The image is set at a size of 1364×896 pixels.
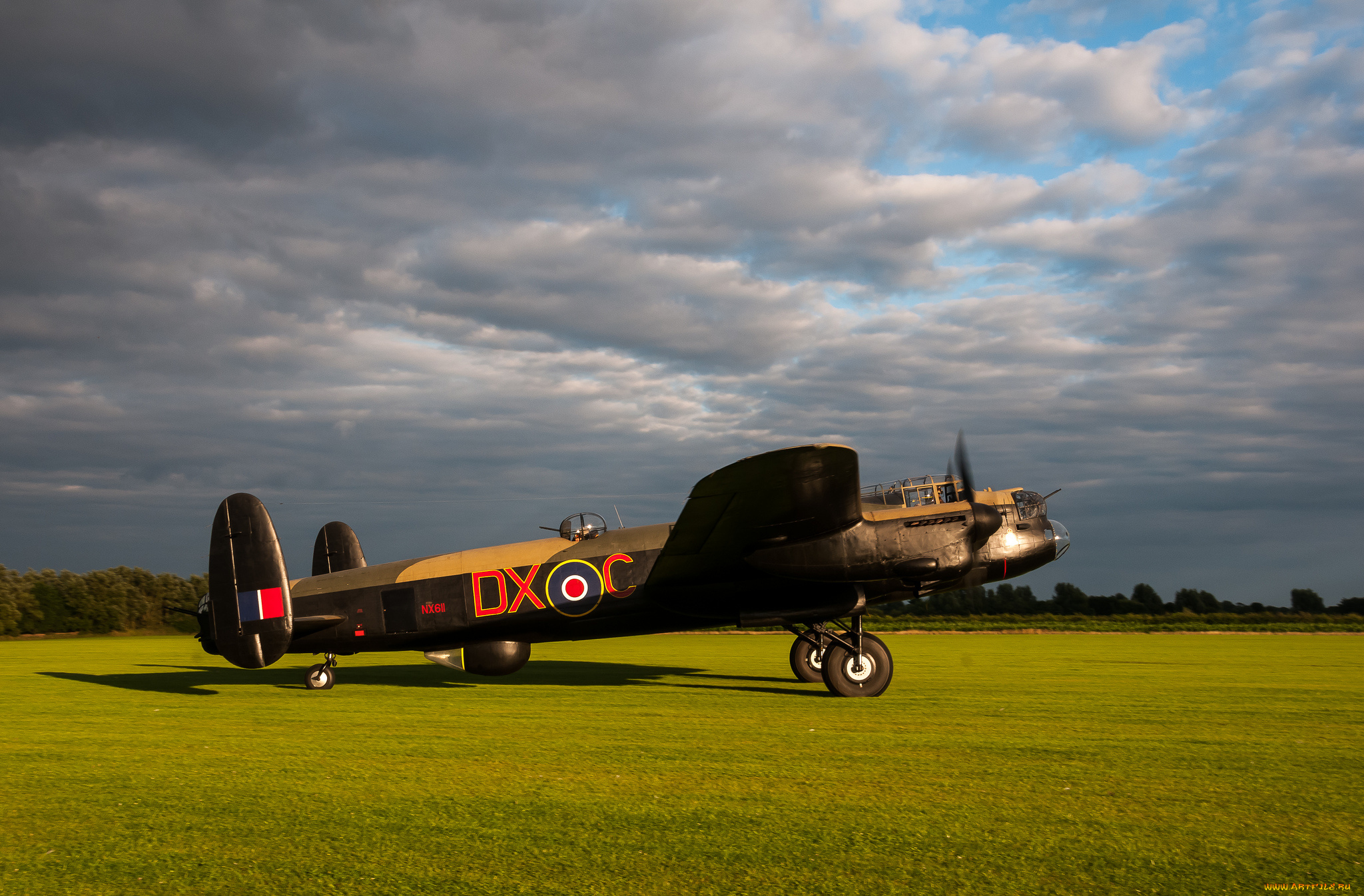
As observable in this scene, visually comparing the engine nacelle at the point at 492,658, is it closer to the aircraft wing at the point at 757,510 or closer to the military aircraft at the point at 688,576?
Answer: the military aircraft at the point at 688,576

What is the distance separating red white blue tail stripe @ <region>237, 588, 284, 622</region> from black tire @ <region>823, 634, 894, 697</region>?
848cm

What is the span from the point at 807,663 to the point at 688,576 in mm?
3112

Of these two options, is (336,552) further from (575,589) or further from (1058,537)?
(1058,537)

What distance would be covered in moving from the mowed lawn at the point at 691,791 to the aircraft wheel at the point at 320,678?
50.5 inches

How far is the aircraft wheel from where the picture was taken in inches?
525

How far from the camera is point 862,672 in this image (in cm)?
1127

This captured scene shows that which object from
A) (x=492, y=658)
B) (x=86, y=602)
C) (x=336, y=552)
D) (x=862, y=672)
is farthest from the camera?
(x=86, y=602)

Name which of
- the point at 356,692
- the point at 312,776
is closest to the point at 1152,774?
the point at 312,776

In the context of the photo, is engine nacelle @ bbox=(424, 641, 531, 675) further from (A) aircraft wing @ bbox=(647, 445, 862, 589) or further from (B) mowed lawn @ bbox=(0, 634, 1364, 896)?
(A) aircraft wing @ bbox=(647, 445, 862, 589)

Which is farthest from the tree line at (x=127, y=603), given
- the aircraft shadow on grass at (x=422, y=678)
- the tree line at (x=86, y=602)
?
the aircraft shadow on grass at (x=422, y=678)

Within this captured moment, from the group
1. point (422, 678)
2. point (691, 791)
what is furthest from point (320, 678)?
point (691, 791)

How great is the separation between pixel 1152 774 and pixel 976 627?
1330 inches

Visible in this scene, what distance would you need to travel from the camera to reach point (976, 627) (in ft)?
124

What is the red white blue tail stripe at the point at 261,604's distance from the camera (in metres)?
12.3
